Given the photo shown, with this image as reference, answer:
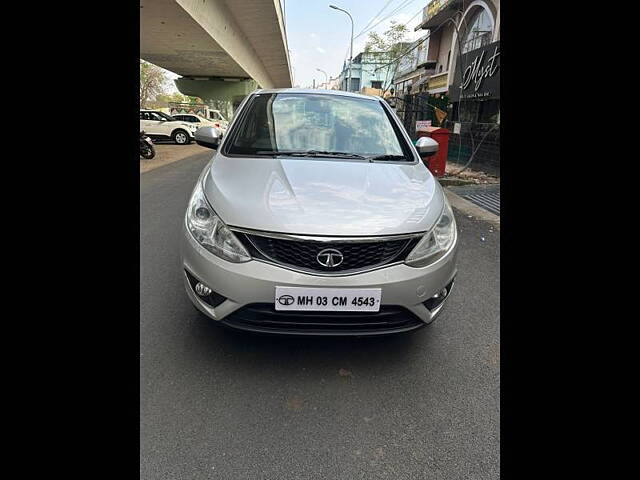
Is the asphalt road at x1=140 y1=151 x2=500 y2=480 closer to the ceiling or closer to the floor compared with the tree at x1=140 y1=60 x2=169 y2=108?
closer to the floor

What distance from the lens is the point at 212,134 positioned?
317 cm

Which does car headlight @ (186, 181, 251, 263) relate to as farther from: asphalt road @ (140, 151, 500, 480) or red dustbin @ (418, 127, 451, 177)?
red dustbin @ (418, 127, 451, 177)

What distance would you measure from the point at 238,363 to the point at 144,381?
1.59 ft

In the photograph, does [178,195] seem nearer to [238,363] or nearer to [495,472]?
[238,363]

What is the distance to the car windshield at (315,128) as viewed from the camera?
8.93ft

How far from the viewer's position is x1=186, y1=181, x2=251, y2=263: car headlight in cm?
179

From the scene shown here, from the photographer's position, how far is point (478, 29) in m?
14.8

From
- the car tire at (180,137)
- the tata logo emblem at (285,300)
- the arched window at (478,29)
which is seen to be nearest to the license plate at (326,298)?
the tata logo emblem at (285,300)

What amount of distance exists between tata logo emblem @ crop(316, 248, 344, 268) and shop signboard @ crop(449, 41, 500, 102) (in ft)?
31.5

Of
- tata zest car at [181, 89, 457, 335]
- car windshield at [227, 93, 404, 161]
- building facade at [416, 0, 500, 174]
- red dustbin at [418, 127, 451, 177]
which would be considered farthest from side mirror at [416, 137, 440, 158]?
building facade at [416, 0, 500, 174]

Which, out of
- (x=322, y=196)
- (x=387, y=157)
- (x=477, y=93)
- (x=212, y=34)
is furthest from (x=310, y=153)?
(x=212, y=34)

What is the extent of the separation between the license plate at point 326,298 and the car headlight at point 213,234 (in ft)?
0.85

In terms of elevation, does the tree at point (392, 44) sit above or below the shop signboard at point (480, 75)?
above

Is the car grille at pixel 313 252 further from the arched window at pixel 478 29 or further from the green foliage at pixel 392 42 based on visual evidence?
the green foliage at pixel 392 42
